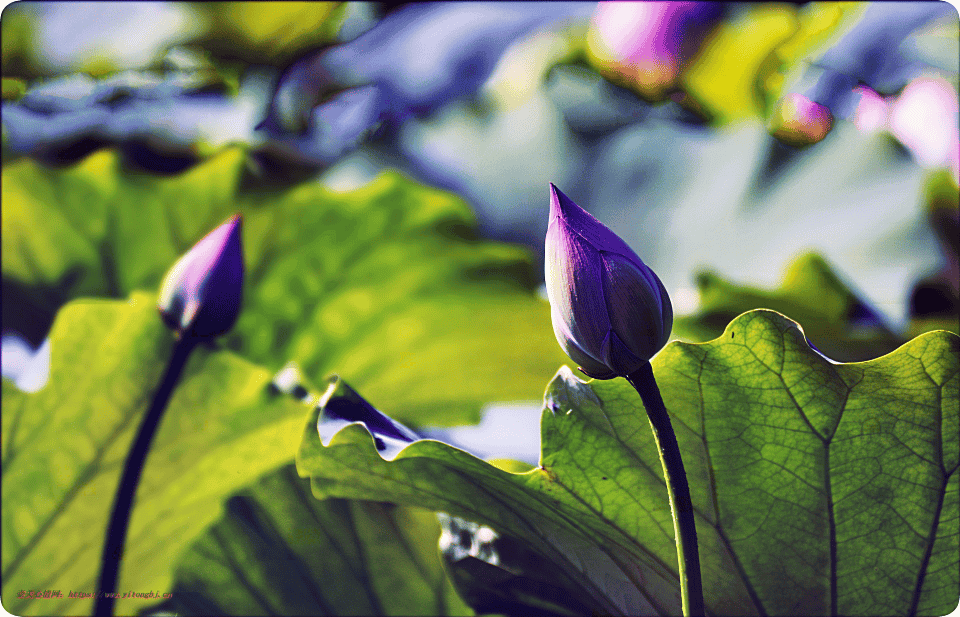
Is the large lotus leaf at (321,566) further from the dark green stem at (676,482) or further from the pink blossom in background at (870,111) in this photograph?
the pink blossom in background at (870,111)

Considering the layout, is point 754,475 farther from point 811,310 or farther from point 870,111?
point 870,111

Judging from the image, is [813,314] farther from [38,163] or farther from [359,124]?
[38,163]

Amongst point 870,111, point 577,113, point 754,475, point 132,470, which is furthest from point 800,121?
point 132,470

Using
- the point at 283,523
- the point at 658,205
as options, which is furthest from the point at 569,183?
the point at 283,523

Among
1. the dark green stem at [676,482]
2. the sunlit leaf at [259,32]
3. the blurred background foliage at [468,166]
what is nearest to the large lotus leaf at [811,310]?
the blurred background foliage at [468,166]

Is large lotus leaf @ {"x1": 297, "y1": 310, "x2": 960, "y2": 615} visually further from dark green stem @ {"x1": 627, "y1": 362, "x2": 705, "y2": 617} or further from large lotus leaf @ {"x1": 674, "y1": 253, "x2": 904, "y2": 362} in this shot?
large lotus leaf @ {"x1": 674, "y1": 253, "x2": 904, "y2": 362}

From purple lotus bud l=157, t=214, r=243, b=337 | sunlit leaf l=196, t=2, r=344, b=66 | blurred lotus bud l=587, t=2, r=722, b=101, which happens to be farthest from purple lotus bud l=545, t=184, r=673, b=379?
sunlit leaf l=196, t=2, r=344, b=66
